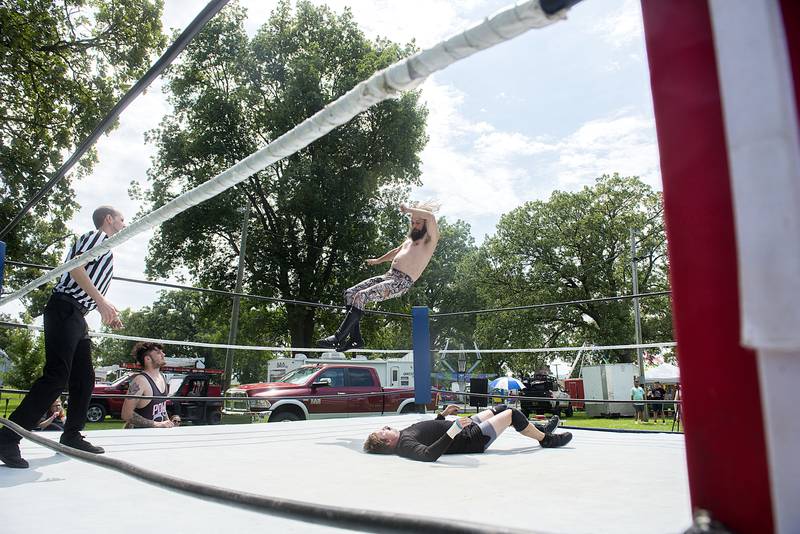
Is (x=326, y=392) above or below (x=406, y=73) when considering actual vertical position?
below

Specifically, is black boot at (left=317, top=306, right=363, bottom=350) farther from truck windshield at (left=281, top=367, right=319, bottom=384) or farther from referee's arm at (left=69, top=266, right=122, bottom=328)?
truck windshield at (left=281, top=367, right=319, bottom=384)

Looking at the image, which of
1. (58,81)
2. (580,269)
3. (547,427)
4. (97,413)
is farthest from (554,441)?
(580,269)

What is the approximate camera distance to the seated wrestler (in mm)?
2967

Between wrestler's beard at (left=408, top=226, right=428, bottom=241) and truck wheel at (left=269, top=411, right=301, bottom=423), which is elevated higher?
wrestler's beard at (left=408, top=226, right=428, bottom=241)

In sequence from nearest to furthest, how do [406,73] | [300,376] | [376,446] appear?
[406,73] → [376,446] → [300,376]

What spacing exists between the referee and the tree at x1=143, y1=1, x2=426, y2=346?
13020mm

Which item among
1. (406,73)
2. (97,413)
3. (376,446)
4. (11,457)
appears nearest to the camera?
(406,73)

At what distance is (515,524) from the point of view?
1508 mm

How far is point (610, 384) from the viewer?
1858cm

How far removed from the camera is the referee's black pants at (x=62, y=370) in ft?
8.21

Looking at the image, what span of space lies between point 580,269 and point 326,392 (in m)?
17.9

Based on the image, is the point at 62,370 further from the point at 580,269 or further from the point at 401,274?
the point at 580,269

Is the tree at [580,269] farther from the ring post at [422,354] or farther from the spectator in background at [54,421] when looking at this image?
the spectator in background at [54,421]

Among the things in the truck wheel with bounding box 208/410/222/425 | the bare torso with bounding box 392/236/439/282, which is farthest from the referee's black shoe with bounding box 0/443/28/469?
the truck wheel with bounding box 208/410/222/425
